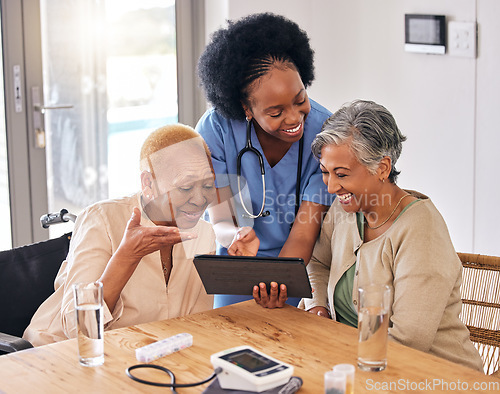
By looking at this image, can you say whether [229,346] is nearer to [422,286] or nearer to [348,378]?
[348,378]

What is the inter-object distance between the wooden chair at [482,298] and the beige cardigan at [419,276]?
23 cm

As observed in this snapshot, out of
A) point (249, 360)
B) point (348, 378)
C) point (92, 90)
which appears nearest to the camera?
point (348, 378)

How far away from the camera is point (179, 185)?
173 centimetres

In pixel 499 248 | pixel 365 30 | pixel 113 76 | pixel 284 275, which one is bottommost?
pixel 499 248

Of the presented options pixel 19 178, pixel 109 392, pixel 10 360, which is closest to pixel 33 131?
pixel 19 178

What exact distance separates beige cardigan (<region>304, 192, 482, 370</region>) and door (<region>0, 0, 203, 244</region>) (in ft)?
5.21

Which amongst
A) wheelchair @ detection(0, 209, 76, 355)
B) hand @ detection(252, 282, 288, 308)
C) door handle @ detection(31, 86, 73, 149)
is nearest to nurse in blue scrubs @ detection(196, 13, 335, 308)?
hand @ detection(252, 282, 288, 308)

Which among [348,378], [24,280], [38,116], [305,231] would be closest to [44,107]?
[38,116]

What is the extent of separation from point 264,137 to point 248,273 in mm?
516

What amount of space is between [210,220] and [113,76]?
1.63 meters

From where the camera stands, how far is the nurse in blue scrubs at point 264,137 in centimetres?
181

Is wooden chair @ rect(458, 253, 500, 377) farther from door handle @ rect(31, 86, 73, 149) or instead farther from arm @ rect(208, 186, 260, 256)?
door handle @ rect(31, 86, 73, 149)

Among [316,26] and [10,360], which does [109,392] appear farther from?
[316,26]

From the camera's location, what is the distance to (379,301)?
132 centimetres
